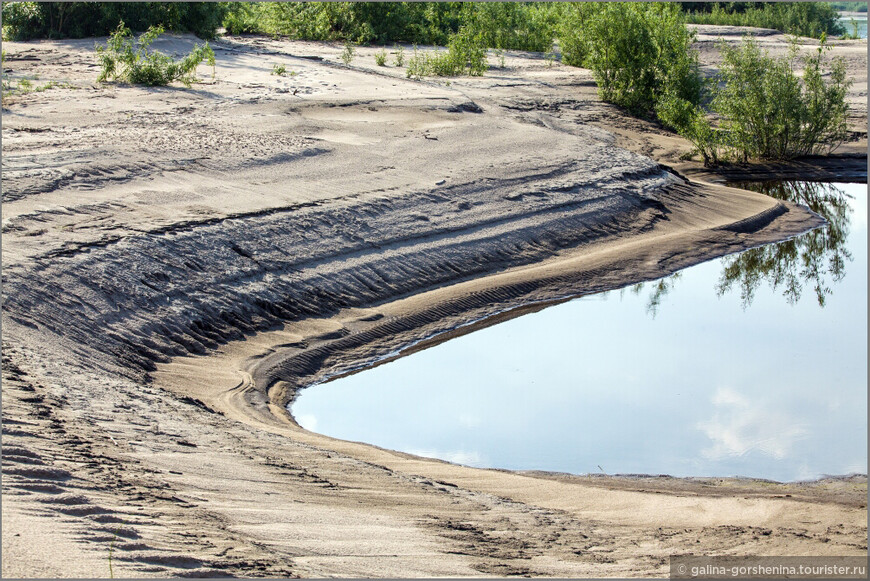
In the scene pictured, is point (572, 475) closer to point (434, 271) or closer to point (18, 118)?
point (434, 271)

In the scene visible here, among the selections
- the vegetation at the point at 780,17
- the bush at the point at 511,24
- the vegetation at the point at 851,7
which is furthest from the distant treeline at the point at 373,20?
the vegetation at the point at 851,7

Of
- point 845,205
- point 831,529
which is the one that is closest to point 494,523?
point 831,529

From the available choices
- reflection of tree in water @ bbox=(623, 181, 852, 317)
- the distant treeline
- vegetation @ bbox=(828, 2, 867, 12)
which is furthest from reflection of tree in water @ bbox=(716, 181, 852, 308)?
vegetation @ bbox=(828, 2, 867, 12)

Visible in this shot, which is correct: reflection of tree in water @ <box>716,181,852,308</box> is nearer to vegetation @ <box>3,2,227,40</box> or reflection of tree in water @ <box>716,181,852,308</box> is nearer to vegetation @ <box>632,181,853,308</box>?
vegetation @ <box>632,181,853,308</box>

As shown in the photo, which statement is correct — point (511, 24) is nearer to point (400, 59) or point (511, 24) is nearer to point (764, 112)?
point (400, 59)

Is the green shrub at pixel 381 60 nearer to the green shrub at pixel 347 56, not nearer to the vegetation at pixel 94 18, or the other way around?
the green shrub at pixel 347 56

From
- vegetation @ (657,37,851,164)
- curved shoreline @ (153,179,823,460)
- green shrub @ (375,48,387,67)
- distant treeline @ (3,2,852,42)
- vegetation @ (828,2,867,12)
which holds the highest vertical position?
vegetation @ (828,2,867,12)
